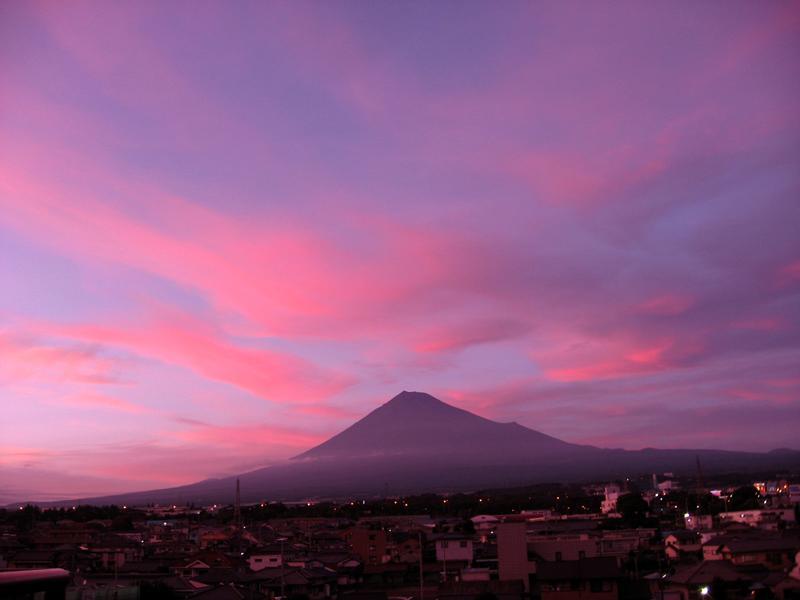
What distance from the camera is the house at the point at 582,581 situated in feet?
47.1

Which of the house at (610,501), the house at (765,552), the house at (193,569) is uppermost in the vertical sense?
the house at (765,552)

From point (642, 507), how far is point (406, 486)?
297ft

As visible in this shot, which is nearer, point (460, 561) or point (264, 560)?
point (460, 561)

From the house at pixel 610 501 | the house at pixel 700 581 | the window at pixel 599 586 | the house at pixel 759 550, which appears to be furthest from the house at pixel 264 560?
the house at pixel 610 501

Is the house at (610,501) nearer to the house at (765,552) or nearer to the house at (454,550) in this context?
the house at (454,550)

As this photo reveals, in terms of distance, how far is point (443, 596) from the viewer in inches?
586

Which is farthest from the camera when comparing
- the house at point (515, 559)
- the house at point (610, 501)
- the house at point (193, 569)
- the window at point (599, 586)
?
the house at point (610, 501)

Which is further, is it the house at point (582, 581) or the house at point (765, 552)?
the house at point (765, 552)

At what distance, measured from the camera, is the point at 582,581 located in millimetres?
14484

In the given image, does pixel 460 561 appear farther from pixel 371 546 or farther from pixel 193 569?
pixel 193 569

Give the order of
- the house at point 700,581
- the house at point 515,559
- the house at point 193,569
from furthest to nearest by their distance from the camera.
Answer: the house at point 193,569, the house at point 515,559, the house at point 700,581

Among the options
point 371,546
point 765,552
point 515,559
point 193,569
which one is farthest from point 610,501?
point 193,569

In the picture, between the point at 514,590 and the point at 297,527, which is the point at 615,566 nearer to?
the point at 514,590

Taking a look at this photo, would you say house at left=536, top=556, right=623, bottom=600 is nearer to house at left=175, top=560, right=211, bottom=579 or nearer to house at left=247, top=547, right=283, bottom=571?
house at left=247, top=547, right=283, bottom=571
